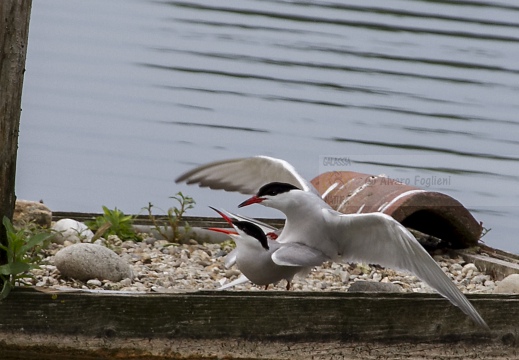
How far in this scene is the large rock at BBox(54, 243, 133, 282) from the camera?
4.99 meters

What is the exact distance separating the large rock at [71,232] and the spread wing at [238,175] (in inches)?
21.8

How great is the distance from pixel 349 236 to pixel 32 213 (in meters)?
1.74

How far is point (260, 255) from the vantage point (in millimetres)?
4871

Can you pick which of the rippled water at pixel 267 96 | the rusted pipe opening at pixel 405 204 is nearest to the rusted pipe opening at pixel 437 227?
the rusted pipe opening at pixel 405 204

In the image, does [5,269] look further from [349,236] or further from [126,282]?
[349,236]

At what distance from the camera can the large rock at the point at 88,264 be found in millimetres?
4988

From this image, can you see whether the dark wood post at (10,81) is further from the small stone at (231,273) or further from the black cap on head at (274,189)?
the small stone at (231,273)

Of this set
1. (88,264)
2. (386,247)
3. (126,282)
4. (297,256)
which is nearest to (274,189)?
(297,256)

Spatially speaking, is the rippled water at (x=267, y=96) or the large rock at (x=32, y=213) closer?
the large rock at (x=32, y=213)

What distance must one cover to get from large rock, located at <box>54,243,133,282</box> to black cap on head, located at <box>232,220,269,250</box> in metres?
0.56

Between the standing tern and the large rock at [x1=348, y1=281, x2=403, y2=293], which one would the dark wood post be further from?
the large rock at [x1=348, y1=281, x2=403, y2=293]

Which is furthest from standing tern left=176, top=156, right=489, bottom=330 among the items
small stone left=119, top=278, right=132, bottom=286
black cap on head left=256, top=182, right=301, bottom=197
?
small stone left=119, top=278, right=132, bottom=286

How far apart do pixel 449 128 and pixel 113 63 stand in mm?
5092

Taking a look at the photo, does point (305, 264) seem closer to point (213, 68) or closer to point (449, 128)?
point (449, 128)
